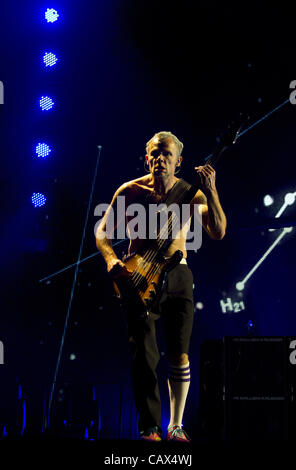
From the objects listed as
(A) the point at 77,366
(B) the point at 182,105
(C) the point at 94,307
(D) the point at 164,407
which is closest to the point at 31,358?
(A) the point at 77,366

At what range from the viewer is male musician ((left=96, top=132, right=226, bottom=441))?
2727 mm

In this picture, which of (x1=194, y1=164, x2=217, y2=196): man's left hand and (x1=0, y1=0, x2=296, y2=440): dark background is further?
(x1=0, y1=0, x2=296, y2=440): dark background

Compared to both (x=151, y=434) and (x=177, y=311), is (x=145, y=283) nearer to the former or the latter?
(x=177, y=311)

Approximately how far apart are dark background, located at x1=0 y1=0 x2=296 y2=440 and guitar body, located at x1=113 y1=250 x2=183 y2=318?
1.72m

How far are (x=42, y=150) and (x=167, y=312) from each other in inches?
101

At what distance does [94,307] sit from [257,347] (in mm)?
2112

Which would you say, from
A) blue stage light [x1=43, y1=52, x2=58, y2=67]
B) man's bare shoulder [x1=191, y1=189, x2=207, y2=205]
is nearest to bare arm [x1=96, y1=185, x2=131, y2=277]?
man's bare shoulder [x1=191, y1=189, x2=207, y2=205]

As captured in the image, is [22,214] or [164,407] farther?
[22,214]

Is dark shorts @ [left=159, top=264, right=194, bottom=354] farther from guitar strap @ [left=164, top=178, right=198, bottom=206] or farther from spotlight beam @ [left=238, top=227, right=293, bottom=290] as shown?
spotlight beam @ [left=238, top=227, right=293, bottom=290]

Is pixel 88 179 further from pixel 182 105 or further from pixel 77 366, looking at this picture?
pixel 77 366

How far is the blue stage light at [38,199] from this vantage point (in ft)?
15.4

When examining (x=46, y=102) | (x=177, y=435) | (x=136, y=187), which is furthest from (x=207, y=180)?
(x=46, y=102)

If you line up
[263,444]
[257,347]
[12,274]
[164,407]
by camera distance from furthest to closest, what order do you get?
[12,274] < [164,407] < [257,347] < [263,444]

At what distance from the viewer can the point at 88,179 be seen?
482 centimetres
